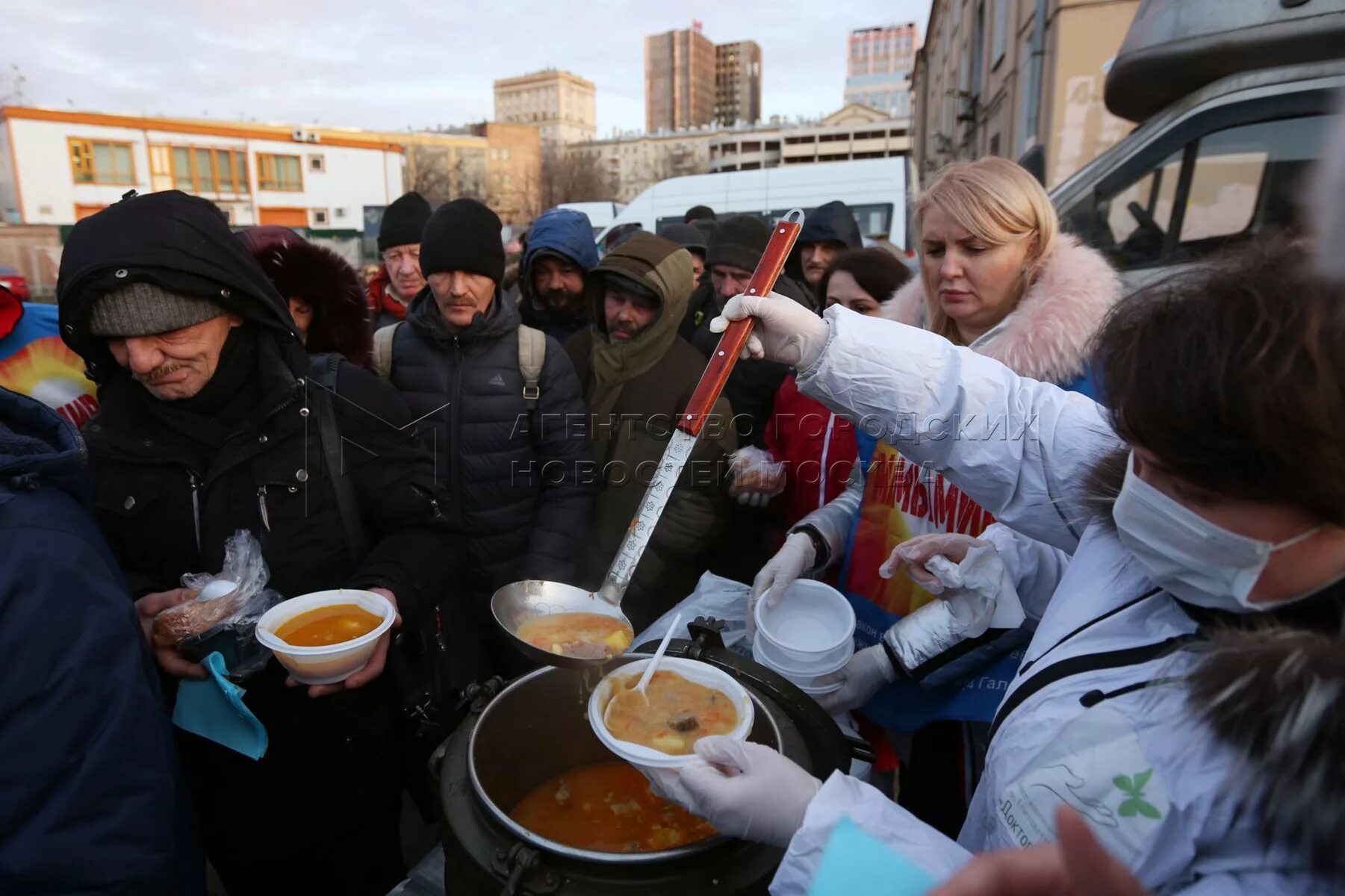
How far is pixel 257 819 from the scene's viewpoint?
6.63 feet

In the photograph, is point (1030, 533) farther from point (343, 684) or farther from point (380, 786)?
point (380, 786)

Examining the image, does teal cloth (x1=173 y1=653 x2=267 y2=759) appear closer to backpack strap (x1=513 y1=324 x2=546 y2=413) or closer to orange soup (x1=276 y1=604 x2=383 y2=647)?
orange soup (x1=276 y1=604 x2=383 y2=647)

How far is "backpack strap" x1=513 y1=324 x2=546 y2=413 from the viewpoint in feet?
9.62

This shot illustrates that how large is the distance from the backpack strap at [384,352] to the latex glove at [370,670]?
4.56ft

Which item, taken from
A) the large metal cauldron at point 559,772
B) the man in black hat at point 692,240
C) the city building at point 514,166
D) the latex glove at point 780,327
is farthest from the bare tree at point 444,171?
the large metal cauldron at point 559,772

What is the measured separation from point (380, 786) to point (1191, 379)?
2.28 meters

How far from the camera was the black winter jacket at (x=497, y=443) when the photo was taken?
2875 millimetres

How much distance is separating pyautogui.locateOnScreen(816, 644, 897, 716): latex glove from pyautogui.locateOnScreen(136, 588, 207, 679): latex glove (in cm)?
164

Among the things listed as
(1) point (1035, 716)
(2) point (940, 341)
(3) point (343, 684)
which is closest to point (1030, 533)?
(2) point (940, 341)

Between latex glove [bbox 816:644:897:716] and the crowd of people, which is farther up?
the crowd of people

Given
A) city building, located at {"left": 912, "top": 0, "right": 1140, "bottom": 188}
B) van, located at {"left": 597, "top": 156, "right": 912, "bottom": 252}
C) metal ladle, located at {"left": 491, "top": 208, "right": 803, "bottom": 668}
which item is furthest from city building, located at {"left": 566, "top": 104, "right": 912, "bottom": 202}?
metal ladle, located at {"left": 491, "top": 208, "right": 803, "bottom": 668}

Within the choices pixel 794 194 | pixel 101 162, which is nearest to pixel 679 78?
pixel 101 162

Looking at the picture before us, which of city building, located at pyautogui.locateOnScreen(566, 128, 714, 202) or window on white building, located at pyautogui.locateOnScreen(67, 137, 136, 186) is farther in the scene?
city building, located at pyautogui.locateOnScreen(566, 128, 714, 202)

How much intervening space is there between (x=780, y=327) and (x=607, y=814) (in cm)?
127
